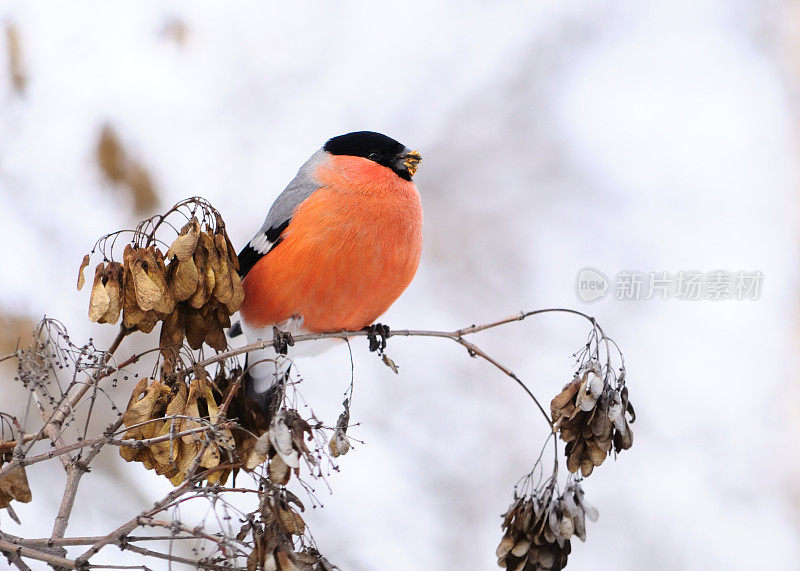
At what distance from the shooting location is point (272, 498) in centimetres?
67

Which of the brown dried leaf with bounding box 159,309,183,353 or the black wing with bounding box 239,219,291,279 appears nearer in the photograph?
the brown dried leaf with bounding box 159,309,183,353

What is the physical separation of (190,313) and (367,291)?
22cm

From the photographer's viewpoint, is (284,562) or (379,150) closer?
(284,562)

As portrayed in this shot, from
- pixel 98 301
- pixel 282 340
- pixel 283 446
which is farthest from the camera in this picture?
pixel 282 340

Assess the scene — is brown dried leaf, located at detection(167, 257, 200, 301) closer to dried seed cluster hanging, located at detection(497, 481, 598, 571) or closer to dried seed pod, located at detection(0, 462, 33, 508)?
dried seed pod, located at detection(0, 462, 33, 508)

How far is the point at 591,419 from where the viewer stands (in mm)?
754

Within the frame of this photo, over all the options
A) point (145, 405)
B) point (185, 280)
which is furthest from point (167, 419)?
point (185, 280)

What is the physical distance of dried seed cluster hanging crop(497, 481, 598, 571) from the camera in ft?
2.46

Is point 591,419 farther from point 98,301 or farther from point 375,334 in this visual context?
point 98,301

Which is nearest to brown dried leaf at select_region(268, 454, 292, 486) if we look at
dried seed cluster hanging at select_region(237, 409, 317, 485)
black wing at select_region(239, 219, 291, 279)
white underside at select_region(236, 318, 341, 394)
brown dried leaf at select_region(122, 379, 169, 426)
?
dried seed cluster hanging at select_region(237, 409, 317, 485)

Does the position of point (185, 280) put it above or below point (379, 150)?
below

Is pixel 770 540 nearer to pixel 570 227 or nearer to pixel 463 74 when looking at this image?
pixel 570 227

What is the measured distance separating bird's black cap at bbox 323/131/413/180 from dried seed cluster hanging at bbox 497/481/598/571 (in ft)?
1.41

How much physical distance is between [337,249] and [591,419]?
34 centimetres
